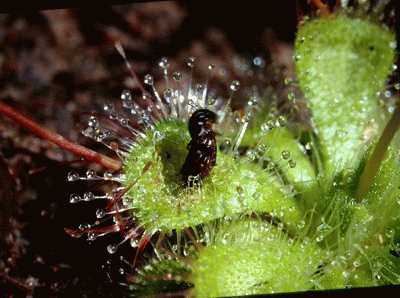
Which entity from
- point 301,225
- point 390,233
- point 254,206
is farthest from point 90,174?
point 390,233

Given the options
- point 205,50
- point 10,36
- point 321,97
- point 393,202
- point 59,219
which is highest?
point 10,36

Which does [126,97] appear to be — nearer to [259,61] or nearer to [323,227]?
[323,227]

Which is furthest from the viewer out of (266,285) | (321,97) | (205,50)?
(205,50)

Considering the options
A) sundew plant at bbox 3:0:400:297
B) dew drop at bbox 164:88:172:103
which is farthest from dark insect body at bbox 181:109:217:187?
dew drop at bbox 164:88:172:103

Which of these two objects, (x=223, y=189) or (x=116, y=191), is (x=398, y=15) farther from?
(x=116, y=191)

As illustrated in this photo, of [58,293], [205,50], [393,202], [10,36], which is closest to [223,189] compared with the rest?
[393,202]

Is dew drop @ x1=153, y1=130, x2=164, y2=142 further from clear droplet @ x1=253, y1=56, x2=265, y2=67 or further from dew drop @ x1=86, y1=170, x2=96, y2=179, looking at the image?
clear droplet @ x1=253, y1=56, x2=265, y2=67
